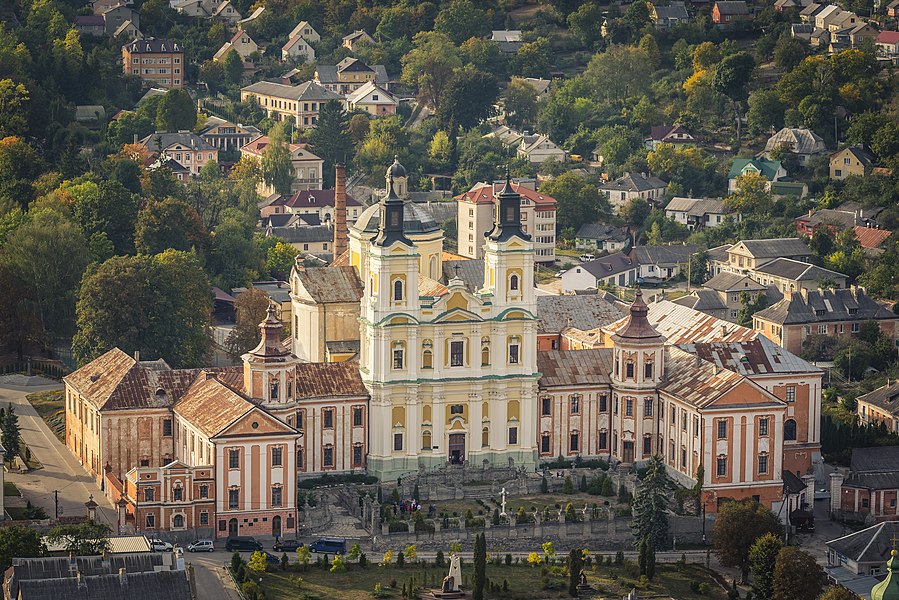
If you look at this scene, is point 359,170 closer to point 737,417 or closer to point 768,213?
point 768,213

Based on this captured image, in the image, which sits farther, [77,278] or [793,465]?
[77,278]

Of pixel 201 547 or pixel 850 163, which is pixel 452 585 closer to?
pixel 201 547

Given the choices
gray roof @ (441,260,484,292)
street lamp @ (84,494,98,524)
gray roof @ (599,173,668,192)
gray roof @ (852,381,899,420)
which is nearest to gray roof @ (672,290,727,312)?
gray roof @ (852,381,899,420)

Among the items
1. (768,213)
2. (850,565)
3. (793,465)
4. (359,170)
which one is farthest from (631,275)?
(850,565)

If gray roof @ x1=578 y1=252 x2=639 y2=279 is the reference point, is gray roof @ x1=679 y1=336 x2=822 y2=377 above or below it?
below

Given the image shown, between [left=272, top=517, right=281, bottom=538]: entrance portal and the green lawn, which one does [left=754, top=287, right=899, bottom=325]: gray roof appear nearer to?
the green lawn

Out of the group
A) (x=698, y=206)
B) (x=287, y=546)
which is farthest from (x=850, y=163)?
(x=287, y=546)
